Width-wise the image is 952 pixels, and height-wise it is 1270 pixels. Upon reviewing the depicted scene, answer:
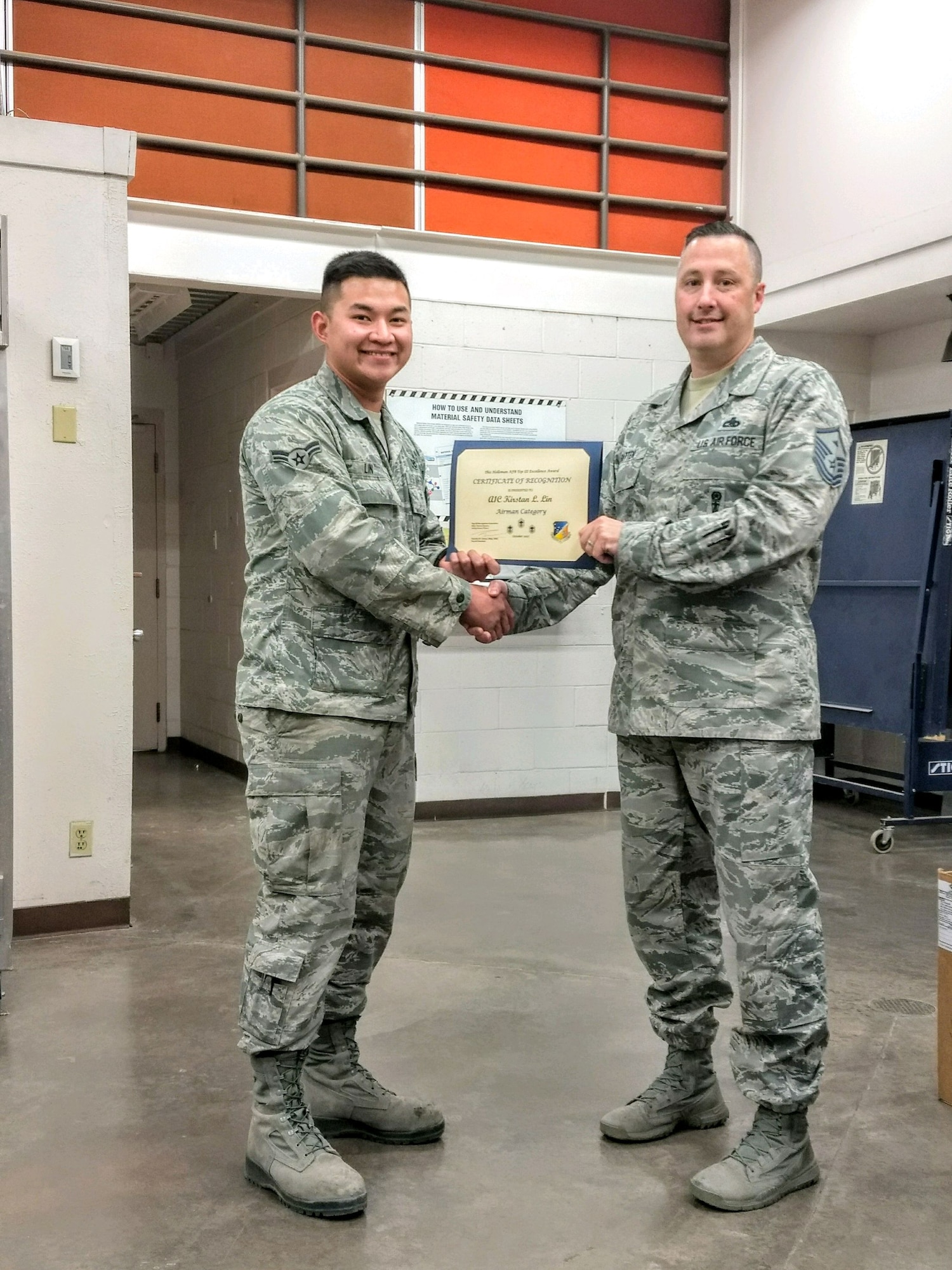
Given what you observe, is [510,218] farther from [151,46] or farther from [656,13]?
[151,46]

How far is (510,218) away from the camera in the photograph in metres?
5.71

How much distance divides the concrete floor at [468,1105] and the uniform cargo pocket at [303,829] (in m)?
0.61

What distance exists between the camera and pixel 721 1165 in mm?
2178

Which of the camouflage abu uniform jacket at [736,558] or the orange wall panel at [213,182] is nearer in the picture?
the camouflage abu uniform jacket at [736,558]

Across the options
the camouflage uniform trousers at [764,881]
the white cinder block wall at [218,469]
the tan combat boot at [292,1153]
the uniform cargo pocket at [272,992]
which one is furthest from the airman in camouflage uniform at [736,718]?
the white cinder block wall at [218,469]

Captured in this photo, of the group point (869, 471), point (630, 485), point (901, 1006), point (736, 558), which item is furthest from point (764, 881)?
point (869, 471)

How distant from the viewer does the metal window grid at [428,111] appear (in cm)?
493

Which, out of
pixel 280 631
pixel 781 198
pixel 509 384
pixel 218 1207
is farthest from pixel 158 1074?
pixel 781 198

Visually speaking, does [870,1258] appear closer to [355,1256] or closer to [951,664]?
[355,1256]

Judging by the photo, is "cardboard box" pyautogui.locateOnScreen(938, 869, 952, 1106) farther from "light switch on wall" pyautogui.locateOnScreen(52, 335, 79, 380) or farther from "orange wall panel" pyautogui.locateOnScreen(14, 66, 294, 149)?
"orange wall panel" pyautogui.locateOnScreen(14, 66, 294, 149)

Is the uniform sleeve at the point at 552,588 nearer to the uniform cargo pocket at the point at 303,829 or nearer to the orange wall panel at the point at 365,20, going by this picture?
the uniform cargo pocket at the point at 303,829

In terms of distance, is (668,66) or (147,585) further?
(147,585)

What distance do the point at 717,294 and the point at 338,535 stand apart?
2.88 feet

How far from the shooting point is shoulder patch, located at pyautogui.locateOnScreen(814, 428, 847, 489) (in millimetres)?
2178
